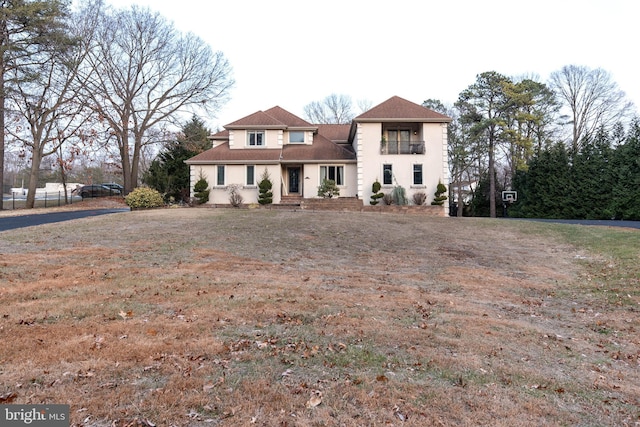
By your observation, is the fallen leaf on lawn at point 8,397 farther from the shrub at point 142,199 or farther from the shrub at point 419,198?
the shrub at point 419,198

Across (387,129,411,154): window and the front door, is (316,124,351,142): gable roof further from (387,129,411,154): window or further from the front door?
the front door

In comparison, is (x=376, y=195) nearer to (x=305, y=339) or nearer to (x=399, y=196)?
(x=399, y=196)

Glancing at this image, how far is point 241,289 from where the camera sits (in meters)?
→ 6.64

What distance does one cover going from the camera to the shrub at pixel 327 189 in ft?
76.1

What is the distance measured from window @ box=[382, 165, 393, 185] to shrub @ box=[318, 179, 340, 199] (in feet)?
10.8

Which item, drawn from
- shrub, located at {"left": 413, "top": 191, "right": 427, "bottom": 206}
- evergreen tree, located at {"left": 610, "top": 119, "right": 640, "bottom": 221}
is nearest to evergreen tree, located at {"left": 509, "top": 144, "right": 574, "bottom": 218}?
evergreen tree, located at {"left": 610, "top": 119, "right": 640, "bottom": 221}

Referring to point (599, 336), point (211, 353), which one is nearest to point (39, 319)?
point (211, 353)

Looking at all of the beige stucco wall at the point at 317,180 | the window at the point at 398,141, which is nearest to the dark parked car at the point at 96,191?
the beige stucco wall at the point at 317,180

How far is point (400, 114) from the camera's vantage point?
24.7 meters

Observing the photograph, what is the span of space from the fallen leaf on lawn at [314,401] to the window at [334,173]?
22.5m

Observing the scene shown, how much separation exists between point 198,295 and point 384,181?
64.4 ft

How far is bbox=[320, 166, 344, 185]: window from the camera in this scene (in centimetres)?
2530

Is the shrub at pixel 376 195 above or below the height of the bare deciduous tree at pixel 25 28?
below

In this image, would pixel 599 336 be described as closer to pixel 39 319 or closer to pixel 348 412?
pixel 348 412
